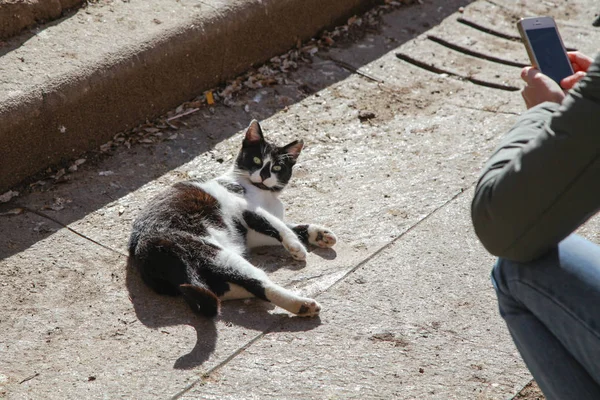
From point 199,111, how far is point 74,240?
4.91 feet

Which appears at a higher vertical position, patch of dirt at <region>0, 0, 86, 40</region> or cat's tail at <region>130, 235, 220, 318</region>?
patch of dirt at <region>0, 0, 86, 40</region>

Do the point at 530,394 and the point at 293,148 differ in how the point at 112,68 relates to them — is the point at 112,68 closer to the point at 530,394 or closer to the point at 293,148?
the point at 293,148

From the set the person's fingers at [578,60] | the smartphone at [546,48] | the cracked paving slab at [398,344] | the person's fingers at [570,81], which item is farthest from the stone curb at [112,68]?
the person's fingers at [570,81]

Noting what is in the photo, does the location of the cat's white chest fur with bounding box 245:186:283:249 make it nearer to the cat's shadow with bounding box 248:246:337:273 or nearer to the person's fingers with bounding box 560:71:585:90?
the cat's shadow with bounding box 248:246:337:273

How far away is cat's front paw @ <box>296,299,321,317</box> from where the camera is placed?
307 cm

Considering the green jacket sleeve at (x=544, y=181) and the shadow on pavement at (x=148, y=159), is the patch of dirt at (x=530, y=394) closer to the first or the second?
the green jacket sleeve at (x=544, y=181)

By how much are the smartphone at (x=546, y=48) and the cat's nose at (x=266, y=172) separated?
5.65ft

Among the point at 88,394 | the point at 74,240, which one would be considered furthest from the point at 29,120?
the point at 88,394

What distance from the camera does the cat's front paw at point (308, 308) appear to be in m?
3.07

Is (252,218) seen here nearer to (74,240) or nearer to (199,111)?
(74,240)

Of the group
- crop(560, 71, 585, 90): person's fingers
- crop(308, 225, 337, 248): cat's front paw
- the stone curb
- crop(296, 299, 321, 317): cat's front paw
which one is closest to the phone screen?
crop(560, 71, 585, 90): person's fingers

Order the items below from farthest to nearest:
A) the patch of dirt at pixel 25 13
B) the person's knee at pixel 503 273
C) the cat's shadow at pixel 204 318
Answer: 1. the patch of dirt at pixel 25 13
2. the cat's shadow at pixel 204 318
3. the person's knee at pixel 503 273

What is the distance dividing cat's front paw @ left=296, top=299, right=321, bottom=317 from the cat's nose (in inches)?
40.2

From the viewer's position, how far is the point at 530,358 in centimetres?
199
